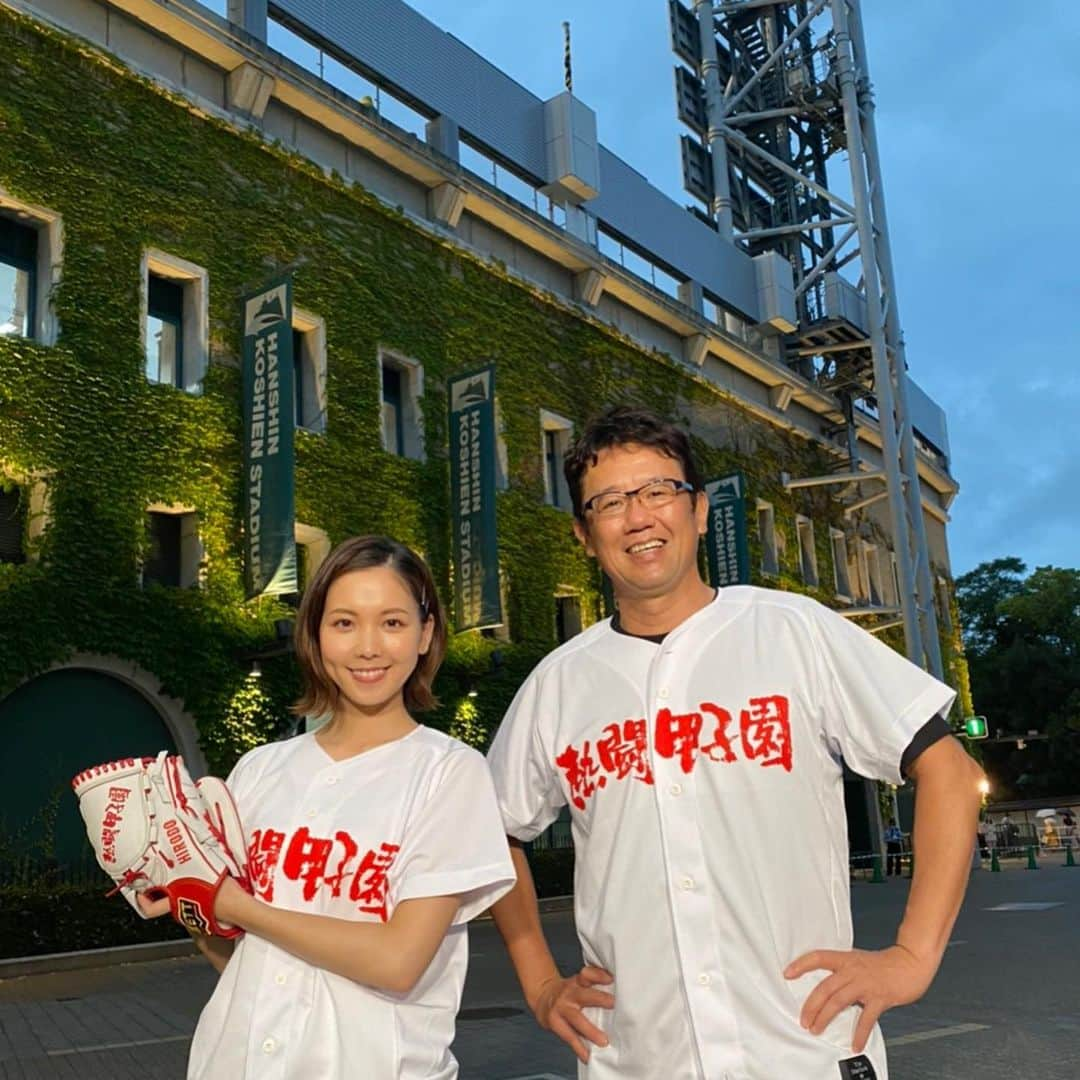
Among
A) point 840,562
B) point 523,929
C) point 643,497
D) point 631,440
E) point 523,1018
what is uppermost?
point 840,562

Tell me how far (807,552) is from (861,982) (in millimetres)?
35578

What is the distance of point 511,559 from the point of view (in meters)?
24.3

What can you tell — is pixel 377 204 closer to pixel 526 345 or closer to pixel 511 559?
pixel 526 345

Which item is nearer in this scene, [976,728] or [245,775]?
[245,775]

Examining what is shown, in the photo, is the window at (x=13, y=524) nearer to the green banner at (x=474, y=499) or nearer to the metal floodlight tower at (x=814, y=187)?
the green banner at (x=474, y=499)

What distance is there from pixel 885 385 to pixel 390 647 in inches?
1328

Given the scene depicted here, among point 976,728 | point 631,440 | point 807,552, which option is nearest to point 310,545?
point 976,728

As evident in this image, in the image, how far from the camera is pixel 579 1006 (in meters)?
2.60

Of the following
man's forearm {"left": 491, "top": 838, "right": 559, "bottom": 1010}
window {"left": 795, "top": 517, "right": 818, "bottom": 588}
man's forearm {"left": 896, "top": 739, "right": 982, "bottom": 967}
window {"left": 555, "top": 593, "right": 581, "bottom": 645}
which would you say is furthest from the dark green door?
window {"left": 795, "top": 517, "right": 818, "bottom": 588}

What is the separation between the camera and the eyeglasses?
2775mm

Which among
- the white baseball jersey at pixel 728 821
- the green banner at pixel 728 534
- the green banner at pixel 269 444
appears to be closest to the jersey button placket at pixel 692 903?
the white baseball jersey at pixel 728 821

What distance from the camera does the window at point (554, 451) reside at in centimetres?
2612

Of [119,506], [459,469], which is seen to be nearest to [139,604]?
[119,506]

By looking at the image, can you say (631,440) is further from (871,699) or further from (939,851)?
(939,851)
